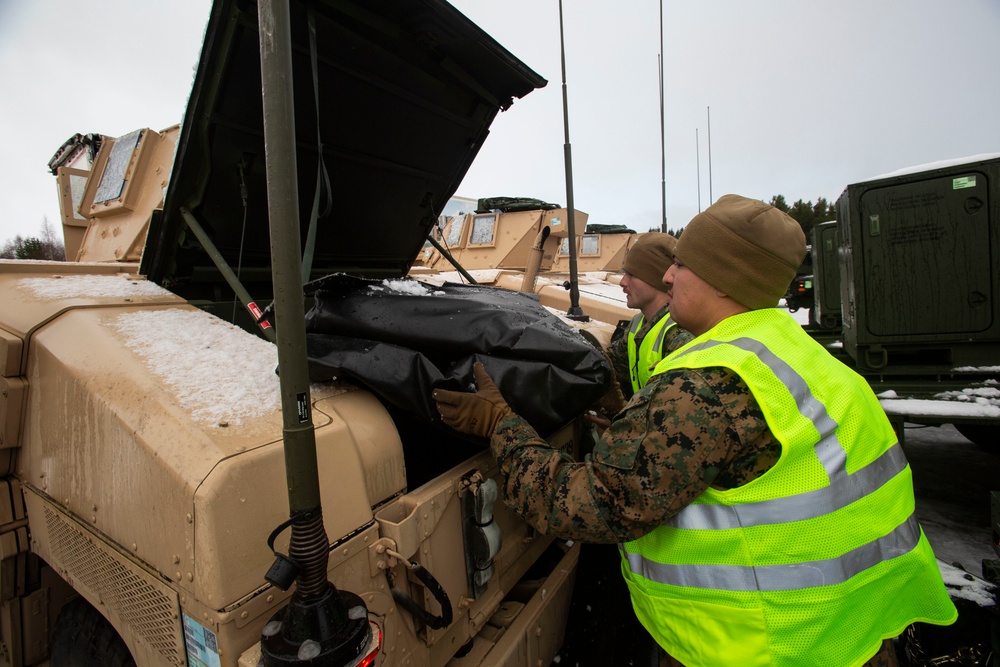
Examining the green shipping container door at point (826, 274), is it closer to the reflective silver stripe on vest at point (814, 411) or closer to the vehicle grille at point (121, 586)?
the reflective silver stripe on vest at point (814, 411)

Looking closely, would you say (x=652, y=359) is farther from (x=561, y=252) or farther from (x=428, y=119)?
(x=561, y=252)

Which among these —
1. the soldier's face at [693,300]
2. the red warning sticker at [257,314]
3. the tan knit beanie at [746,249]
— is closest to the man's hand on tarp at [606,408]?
the soldier's face at [693,300]

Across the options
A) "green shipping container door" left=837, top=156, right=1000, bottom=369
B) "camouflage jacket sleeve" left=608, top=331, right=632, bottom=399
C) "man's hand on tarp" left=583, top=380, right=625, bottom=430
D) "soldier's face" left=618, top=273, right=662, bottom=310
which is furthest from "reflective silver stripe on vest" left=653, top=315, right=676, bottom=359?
"green shipping container door" left=837, top=156, right=1000, bottom=369

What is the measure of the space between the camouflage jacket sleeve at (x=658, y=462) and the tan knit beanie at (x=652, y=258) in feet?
5.58

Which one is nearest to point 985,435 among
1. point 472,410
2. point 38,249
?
point 472,410

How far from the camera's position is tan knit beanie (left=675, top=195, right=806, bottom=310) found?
1326 mm

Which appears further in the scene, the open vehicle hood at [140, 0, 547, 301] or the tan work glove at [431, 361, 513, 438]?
the open vehicle hood at [140, 0, 547, 301]

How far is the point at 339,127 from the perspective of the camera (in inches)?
92.2

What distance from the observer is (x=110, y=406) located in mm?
1374

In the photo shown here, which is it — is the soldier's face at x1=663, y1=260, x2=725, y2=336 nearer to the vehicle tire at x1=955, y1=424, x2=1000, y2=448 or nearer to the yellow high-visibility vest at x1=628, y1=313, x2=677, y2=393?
the yellow high-visibility vest at x1=628, y1=313, x2=677, y2=393

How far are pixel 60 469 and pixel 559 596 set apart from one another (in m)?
1.73

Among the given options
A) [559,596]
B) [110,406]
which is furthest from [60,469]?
[559,596]

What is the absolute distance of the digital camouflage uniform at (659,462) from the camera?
1188 millimetres

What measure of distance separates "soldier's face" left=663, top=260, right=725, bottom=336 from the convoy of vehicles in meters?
0.77
